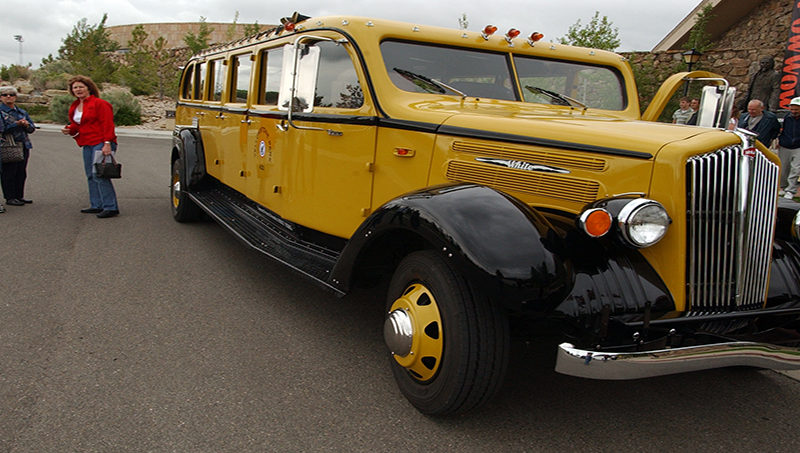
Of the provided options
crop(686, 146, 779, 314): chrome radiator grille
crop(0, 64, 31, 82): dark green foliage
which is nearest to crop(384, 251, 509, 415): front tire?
crop(686, 146, 779, 314): chrome radiator grille

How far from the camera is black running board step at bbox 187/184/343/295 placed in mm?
3480

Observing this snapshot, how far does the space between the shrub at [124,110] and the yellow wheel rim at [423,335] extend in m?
21.8

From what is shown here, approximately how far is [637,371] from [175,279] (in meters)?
3.58

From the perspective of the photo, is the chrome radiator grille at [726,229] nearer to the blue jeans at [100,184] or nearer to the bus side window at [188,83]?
the bus side window at [188,83]

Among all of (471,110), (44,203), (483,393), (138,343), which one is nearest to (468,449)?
(483,393)

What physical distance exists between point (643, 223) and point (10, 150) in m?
7.23

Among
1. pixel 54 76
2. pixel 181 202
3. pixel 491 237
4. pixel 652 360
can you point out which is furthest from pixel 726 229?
pixel 54 76

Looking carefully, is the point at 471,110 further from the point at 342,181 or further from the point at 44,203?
the point at 44,203

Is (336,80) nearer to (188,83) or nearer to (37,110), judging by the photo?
(188,83)

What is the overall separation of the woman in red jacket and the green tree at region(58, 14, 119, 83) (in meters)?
23.5

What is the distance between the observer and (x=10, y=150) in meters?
6.81

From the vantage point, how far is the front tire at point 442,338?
7.57 feet

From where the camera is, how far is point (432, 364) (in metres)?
2.52

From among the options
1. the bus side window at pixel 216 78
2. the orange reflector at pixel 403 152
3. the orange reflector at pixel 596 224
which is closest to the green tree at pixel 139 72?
the bus side window at pixel 216 78
